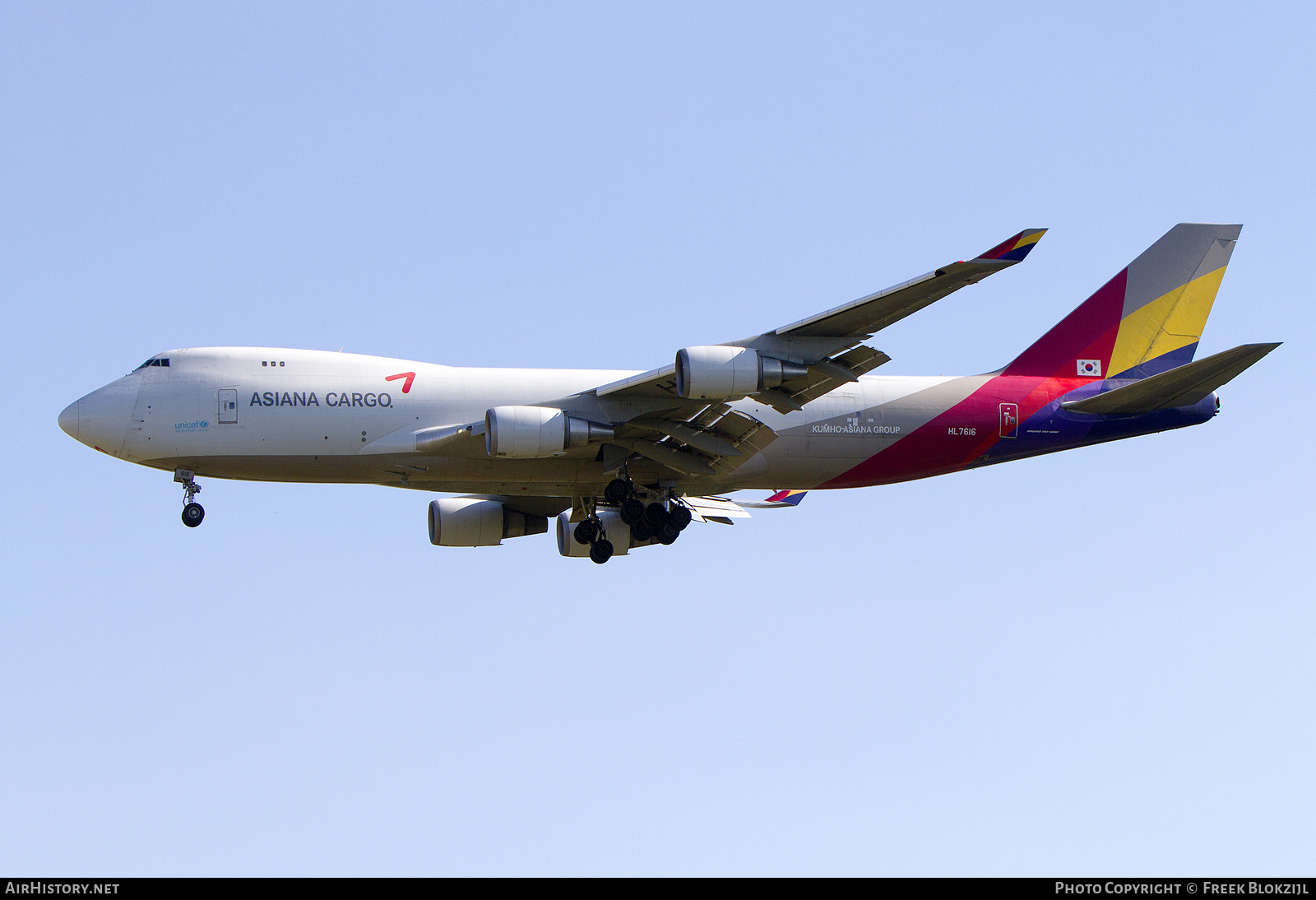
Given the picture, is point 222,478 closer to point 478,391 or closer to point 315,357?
point 315,357

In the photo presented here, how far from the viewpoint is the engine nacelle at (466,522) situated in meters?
36.0

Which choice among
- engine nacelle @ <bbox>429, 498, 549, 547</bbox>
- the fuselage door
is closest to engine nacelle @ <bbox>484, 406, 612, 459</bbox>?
the fuselage door

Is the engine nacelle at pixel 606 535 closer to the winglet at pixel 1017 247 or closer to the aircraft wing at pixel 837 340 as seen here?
the aircraft wing at pixel 837 340

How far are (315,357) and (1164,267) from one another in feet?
68.5

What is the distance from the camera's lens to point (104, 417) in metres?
30.4

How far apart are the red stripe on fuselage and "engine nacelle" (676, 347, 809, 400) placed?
590cm

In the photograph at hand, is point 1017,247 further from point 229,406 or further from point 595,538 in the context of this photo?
point 229,406

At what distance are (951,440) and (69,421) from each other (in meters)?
19.5

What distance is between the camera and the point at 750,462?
106ft

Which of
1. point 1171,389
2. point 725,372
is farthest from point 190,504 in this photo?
point 1171,389

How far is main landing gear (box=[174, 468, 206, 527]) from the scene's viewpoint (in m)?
30.9
